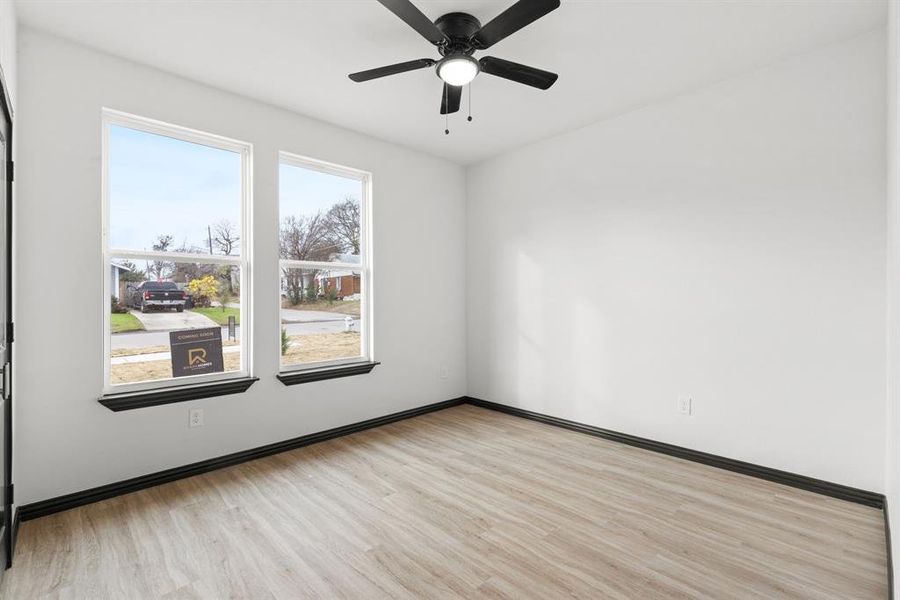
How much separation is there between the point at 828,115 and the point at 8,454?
4.87m

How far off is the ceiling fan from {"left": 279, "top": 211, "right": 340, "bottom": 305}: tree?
1.60m

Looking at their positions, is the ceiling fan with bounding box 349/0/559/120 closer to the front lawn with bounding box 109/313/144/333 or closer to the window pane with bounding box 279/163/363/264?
the window pane with bounding box 279/163/363/264

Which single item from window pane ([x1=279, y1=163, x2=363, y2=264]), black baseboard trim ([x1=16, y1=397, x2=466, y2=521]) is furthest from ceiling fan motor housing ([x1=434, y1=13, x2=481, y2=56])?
black baseboard trim ([x1=16, y1=397, x2=466, y2=521])

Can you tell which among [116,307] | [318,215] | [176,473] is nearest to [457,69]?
[318,215]

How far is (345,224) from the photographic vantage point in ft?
13.6

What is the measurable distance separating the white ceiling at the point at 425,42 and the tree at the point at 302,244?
916mm

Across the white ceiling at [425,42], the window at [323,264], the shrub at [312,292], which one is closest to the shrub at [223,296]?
the window at [323,264]

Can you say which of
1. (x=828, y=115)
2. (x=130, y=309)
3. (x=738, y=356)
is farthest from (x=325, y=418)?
(x=828, y=115)

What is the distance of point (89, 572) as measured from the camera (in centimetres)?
203

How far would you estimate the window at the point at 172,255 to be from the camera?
2902 millimetres

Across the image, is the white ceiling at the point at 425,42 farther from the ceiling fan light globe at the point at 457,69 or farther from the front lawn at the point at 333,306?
the front lawn at the point at 333,306

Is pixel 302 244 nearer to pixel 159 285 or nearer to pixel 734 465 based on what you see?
pixel 159 285

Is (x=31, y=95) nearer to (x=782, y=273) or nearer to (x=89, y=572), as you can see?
(x=89, y=572)

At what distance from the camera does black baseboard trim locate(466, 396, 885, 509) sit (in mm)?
2641
